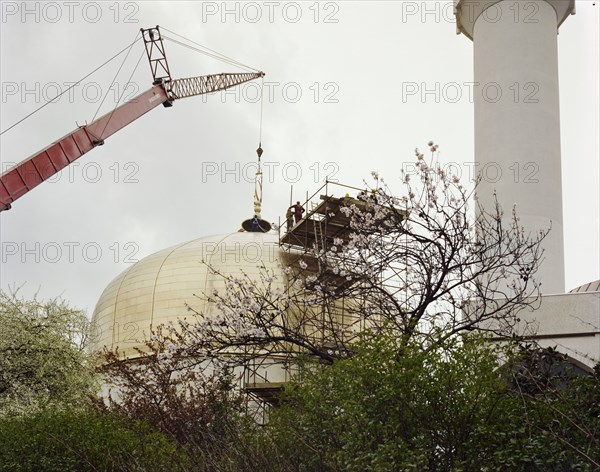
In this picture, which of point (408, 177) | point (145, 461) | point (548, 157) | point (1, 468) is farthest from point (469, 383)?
point (548, 157)

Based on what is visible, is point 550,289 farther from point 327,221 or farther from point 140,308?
point 140,308

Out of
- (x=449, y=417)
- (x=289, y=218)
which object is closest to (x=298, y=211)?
(x=289, y=218)

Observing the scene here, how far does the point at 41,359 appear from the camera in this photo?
26531 mm

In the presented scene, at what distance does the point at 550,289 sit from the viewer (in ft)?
82.9

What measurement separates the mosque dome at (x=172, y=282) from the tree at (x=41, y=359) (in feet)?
15.7

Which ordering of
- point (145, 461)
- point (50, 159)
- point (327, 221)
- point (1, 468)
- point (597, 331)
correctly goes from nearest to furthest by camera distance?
point (145, 461) < point (1, 468) < point (597, 331) < point (50, 159) < point (327, 221)

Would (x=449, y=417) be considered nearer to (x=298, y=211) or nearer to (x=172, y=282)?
(x=298, y=211)

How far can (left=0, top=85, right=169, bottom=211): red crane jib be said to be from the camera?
26.8m

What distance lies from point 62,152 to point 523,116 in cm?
1314

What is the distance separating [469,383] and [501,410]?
534 mm

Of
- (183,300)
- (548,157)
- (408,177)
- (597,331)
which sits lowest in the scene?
(597,331)

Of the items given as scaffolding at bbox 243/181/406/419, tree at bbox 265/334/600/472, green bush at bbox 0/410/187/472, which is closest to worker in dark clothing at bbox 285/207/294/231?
scaffolding at bbox 243/181/406/419

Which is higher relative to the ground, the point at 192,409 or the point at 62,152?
the point at 62,152

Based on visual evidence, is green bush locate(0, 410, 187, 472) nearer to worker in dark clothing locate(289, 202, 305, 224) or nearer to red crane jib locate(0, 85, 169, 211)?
red crane jib locate(0, 85, 169, 211)
